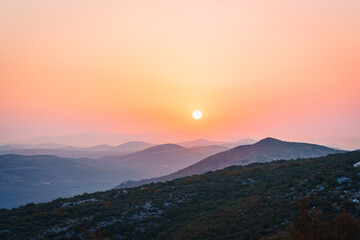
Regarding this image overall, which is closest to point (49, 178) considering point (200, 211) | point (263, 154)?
point (263, 154)

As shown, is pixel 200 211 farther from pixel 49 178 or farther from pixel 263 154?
pixel 49 178

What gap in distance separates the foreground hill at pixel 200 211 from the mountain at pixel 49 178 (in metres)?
105

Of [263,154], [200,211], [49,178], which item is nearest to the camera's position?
[200,211]

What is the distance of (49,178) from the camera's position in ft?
497

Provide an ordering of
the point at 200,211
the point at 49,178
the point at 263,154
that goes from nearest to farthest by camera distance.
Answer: the point at 200,211, the point at 263,154, the point at 49,178

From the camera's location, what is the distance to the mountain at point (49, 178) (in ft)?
386

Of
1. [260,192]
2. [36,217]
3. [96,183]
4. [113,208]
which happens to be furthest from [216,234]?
[96,183]

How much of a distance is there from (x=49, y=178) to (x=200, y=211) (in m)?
163

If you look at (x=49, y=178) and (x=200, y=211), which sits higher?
(x=200, y=211)

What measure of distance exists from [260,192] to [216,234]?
8469 mm

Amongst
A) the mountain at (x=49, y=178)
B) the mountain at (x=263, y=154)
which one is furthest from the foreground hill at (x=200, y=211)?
the mountain at (x=49, y=178)

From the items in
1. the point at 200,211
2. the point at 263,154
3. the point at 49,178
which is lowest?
the point at 49,178

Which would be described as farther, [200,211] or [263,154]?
[263,154]

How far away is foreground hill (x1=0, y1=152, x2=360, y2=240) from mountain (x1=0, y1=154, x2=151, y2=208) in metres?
105
